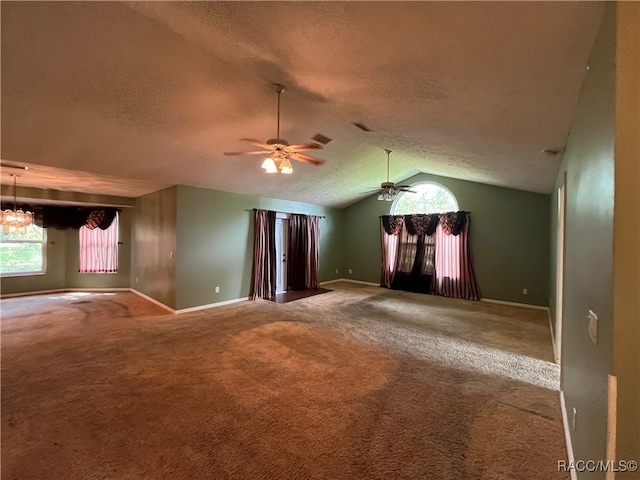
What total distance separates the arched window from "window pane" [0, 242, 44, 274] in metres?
9.11

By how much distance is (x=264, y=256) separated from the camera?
20.9 ft

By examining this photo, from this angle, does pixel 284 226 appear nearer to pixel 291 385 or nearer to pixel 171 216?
pixel 171 216

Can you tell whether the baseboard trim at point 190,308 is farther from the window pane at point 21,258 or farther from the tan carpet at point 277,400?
the window pane at point 21,258

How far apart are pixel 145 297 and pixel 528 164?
7583 mm

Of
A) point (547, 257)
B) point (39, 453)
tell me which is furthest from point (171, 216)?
point (547, 257)

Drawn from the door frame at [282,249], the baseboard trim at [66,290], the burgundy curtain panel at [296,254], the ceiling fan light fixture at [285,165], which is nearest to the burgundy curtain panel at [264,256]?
the door frame at [282,249]

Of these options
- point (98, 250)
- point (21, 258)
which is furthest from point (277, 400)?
point (21, 258)

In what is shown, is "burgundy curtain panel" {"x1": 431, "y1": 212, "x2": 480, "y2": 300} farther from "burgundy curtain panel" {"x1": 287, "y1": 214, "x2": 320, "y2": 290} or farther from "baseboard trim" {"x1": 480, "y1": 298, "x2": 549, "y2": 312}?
"burgundy curtain panel" {"x1": 287, "y1": 214, "x2": 320, "y2": 290}

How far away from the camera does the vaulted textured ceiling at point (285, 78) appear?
4.66 feet

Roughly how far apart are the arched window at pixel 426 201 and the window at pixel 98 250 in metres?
7.56

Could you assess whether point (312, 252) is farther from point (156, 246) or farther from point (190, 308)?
point (156, 246)

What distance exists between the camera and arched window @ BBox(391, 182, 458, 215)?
6.98 metres

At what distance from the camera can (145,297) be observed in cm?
635

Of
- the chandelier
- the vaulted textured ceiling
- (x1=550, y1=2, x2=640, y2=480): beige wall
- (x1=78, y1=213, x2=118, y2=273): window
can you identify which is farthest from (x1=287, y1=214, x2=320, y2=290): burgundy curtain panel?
(x1=550, y1=2, x2=640, y2=480): beige wall
